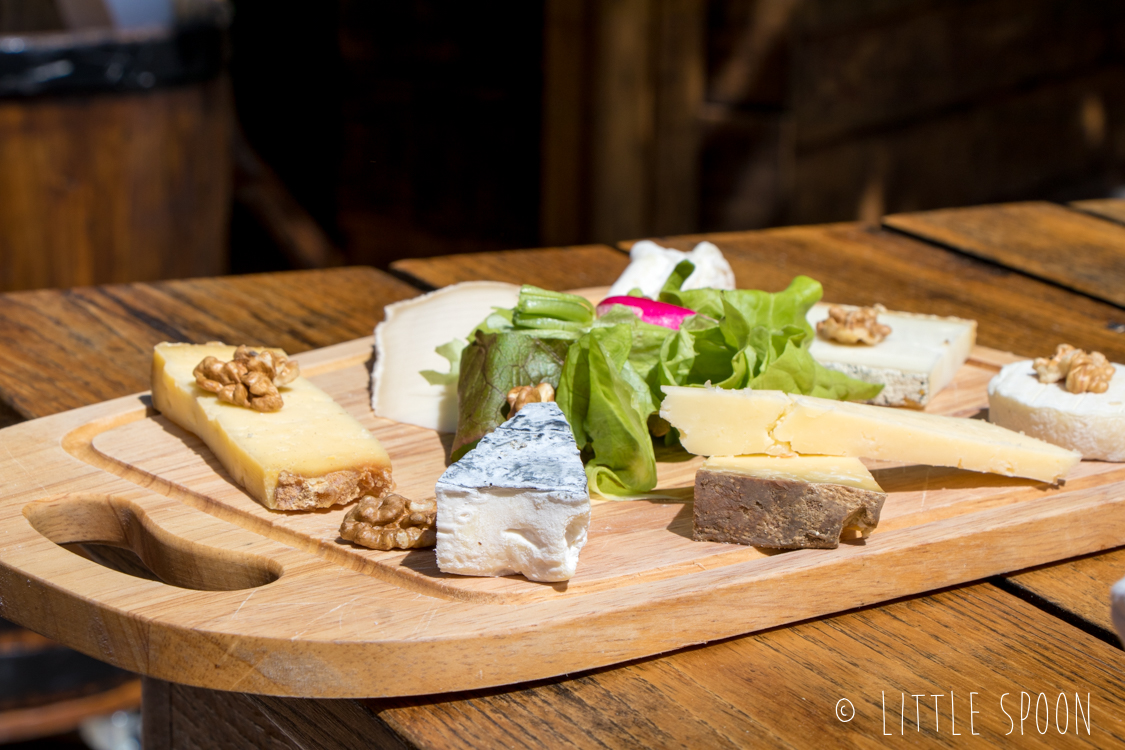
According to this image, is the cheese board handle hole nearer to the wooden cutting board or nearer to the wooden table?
the wooden cutting board

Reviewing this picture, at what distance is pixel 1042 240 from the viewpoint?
2.91m

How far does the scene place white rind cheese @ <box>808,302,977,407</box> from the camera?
1.69 metres

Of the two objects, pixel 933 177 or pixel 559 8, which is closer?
pixel 559 8

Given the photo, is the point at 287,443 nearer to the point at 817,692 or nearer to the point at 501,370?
the point at 501,370

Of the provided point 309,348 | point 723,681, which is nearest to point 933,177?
point 309,348

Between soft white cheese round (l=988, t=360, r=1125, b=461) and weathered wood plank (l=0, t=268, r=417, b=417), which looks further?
weathered wood plank (l=0, t=268, r=417, b=417)

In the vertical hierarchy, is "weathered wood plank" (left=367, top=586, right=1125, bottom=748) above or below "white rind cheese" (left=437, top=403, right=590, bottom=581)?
below

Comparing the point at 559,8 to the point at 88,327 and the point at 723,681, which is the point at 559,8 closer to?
the point at 88,327

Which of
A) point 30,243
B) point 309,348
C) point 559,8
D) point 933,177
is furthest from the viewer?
point 933,177

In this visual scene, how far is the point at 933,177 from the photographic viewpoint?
14.9 ft

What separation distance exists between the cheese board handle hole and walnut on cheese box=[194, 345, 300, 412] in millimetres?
209

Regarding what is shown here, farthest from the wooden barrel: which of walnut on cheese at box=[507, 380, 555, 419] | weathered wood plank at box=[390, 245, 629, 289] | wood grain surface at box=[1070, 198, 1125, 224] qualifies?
wood grain surface at box=[1070, 198, 1125, 224]

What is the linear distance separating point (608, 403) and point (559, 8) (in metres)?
3.07

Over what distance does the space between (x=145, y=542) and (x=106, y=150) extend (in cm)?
223
